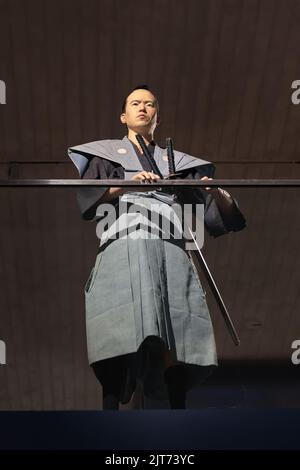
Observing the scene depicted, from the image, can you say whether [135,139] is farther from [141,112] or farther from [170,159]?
[170,159]

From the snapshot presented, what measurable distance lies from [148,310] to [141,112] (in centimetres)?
90

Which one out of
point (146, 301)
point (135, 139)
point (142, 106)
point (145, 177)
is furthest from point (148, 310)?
point (142, 106)

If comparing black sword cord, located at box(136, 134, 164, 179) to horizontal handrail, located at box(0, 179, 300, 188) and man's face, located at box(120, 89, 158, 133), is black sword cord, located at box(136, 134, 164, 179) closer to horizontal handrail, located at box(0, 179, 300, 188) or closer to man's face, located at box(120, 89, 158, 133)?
man's face, located at box(120, 89, 158, 133)

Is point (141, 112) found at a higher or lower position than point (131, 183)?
higher

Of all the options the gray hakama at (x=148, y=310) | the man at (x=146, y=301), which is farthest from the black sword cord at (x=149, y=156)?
the gray hakama at (x=148, y=310)

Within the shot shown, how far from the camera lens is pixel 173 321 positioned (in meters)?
3.38

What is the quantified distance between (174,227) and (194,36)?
1898 mm

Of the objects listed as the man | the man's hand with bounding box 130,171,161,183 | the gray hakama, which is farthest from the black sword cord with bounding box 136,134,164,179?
the gray hakama

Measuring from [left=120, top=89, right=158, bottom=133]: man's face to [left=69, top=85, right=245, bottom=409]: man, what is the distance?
0.68ft

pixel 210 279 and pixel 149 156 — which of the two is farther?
pixel 149 156

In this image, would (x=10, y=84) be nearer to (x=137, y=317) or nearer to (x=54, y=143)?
(x=54, y=143)

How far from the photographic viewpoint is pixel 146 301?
3383 mm

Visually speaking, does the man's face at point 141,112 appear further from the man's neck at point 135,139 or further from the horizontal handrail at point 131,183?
the horizontal handrail at point 131,183

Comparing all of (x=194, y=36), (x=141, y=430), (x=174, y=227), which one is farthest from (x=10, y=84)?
(x=141, y=430)
